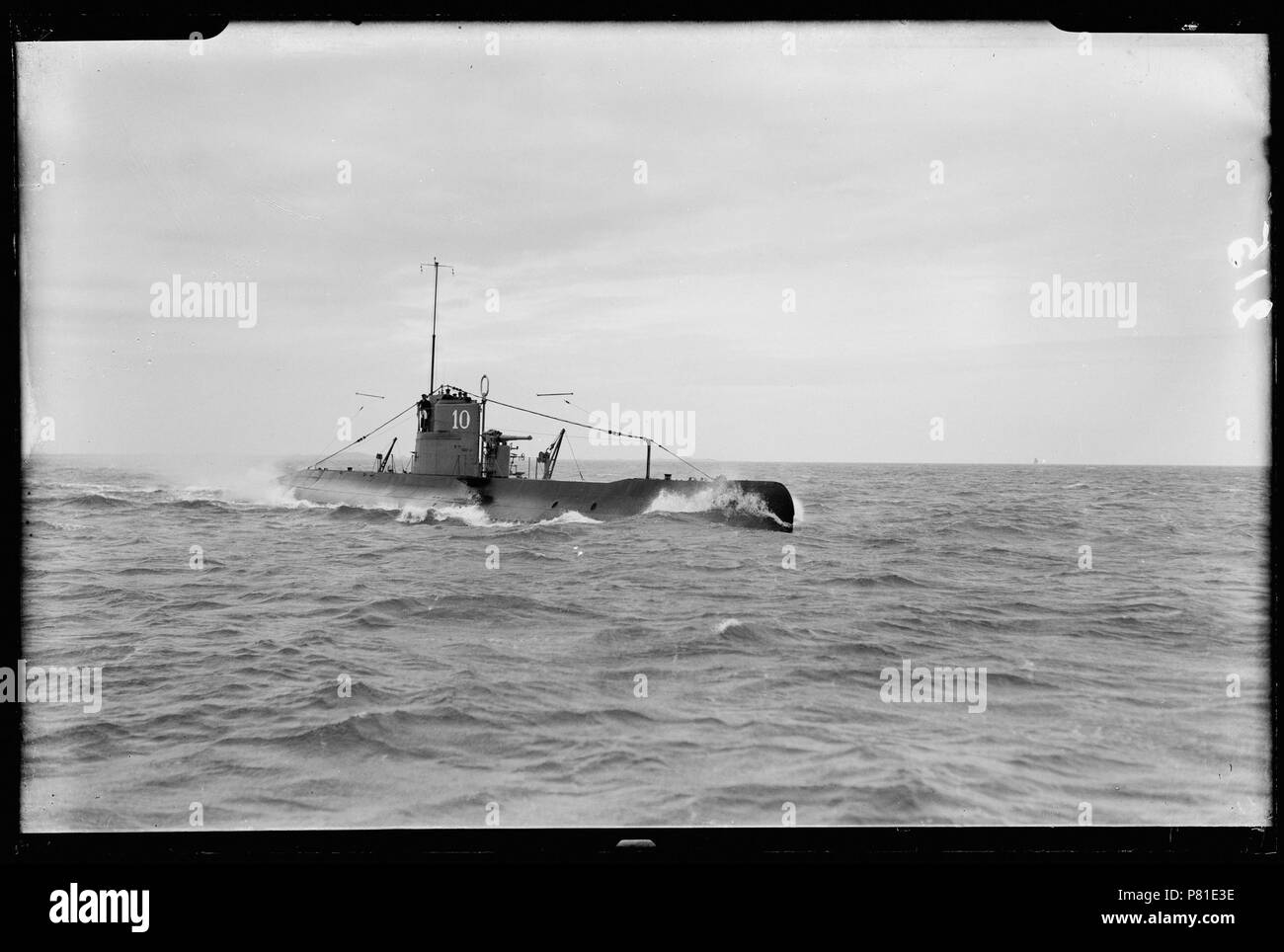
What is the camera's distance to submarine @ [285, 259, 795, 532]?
96.1 feet

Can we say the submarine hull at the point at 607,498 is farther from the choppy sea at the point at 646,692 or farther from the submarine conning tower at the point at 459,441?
the choppy sea at the point at 646,692

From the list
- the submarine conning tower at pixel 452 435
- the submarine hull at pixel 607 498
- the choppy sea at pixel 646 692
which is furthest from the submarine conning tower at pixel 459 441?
the choppy sea at pixel 646 692

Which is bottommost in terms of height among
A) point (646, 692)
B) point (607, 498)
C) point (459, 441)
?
point (646, 692)

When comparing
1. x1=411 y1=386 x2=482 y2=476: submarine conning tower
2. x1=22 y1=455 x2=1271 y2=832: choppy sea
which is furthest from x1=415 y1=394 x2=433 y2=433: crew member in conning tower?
x1=22 y1=455 x2=1271 y2=832: choppy sea

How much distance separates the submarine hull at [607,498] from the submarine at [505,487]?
0.04 m

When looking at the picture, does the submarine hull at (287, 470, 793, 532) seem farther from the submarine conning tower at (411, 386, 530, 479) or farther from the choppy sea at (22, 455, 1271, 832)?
the choppy sea at (22, 455, 1271, 832)

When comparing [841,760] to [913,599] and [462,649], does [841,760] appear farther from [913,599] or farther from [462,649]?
[913,599]

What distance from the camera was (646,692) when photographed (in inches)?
392

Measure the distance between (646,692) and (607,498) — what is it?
20.4 meters

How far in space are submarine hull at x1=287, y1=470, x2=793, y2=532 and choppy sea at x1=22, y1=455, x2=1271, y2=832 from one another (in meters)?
8.71

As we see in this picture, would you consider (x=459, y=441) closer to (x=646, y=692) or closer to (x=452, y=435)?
(x=452, y=435)

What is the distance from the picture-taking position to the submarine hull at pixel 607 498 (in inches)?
1133

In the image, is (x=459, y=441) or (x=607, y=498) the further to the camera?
(x=459, y=441)

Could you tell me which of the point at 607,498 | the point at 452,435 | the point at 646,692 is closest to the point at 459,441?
the point at 452,435
